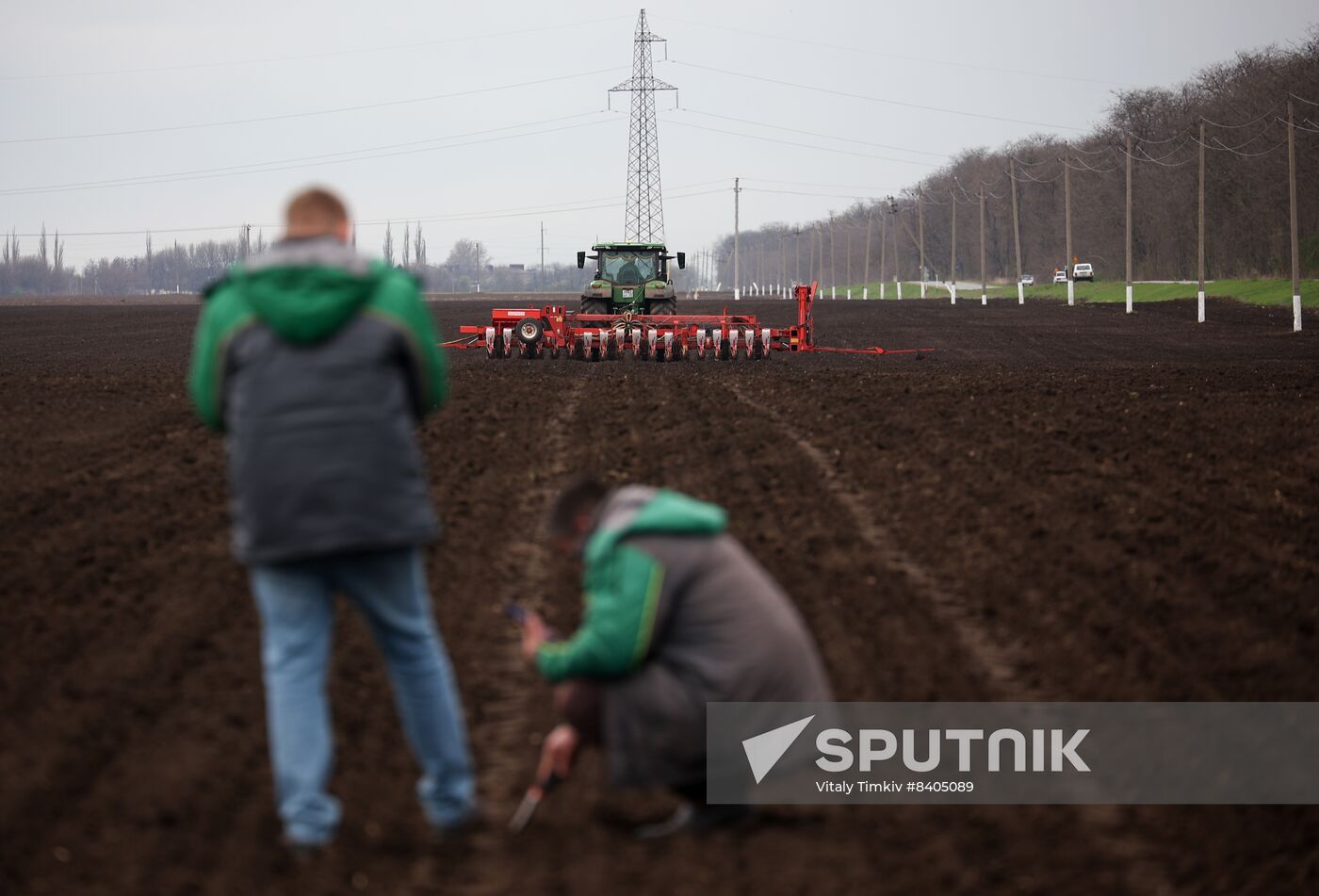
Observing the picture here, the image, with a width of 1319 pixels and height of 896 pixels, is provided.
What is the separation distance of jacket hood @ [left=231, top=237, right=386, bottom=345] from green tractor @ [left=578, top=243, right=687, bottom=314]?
27.8 meters

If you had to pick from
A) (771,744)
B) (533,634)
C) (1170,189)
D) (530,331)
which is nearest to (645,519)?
(533,634)

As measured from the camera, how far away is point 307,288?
447 cm

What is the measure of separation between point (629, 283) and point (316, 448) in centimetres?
2860

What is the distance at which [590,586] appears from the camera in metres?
4.79

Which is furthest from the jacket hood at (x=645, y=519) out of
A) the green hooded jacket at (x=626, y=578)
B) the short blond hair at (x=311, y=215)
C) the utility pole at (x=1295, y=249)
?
the utility pole at (x=1295, y=249)

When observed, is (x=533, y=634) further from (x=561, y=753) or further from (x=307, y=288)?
(x=307, y=288)

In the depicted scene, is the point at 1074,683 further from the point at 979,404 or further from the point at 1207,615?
the point at 979,404

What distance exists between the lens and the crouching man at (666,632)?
464cm

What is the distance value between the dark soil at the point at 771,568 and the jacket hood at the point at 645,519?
1.03 metres

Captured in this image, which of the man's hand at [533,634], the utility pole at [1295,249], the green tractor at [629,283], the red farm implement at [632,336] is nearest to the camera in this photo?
the man's hand at [533,634]

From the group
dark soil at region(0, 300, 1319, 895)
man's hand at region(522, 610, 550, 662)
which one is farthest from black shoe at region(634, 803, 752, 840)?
man's hand at region(522, 610, 550, 662)

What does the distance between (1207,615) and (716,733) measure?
4.26 metres

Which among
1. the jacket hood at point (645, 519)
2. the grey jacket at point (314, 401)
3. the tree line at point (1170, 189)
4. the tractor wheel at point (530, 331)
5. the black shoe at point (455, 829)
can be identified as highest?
the tree line at point (1170, 189)

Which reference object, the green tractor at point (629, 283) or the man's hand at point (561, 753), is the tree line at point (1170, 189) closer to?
the green tractor at point (629, 283)
